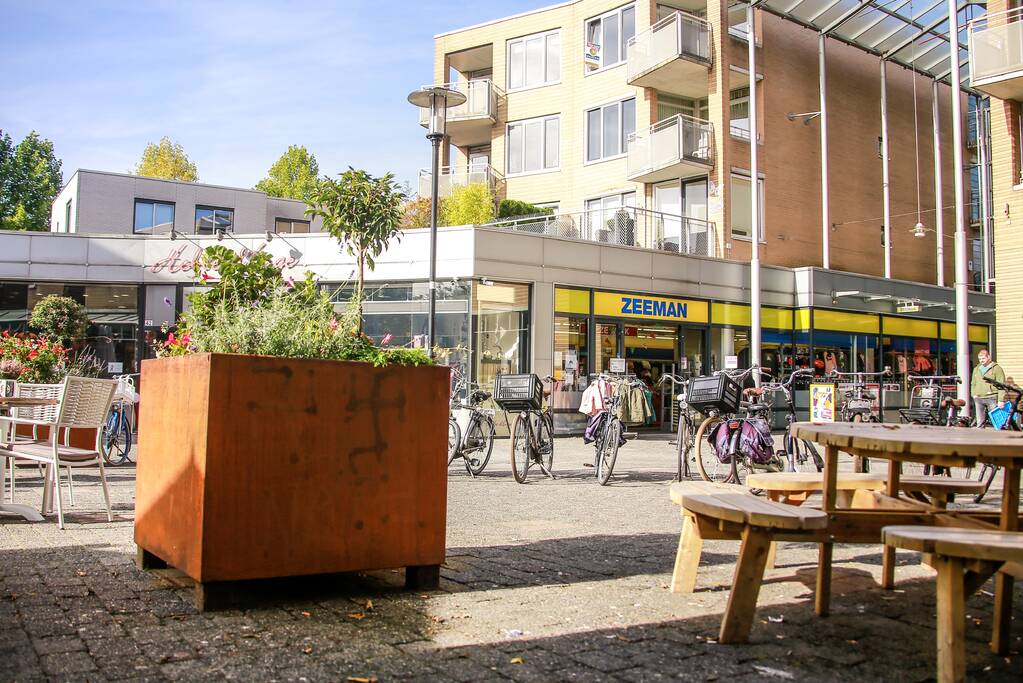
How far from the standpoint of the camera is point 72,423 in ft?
22.6

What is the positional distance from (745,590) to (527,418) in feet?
24.2

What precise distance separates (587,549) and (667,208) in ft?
68.2

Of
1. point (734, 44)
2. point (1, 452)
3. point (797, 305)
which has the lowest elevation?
point (1, 452)

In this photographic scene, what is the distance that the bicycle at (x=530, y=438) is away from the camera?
1063 cm

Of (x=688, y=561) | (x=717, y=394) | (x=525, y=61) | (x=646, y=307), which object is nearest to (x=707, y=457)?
(x=717, y=394)

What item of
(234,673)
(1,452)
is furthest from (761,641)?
(1,452)

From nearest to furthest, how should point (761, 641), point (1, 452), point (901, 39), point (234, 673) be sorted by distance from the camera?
1. point (234, 673)
2. point (761, 641)
3. point (1, 452)
4. point (901, 39)

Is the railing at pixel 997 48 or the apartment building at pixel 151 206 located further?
the apartment building at pixel 151 206

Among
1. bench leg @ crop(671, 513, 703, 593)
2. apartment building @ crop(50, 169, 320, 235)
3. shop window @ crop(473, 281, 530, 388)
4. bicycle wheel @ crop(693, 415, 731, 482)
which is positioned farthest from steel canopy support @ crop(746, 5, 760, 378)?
bench leg @ crop(671, 513, 703, 593)

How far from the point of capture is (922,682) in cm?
A: 322

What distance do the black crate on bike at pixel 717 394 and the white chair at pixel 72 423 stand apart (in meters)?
6.00

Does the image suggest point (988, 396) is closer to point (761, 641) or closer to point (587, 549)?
point (587, 549)

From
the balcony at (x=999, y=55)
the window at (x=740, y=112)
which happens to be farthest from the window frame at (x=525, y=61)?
the balcony at (x=999, y=55)

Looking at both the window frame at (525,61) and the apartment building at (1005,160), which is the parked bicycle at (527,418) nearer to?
the apartment building at (1005,160)
